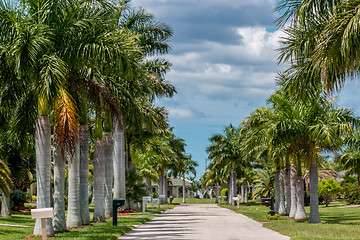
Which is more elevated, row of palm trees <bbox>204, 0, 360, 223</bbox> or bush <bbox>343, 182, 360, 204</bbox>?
row of palm trees <bbox>204, 0, 360, 223</bbox>

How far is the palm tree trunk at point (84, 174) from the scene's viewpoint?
22016 millimetres

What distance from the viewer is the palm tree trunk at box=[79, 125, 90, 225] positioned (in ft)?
72.2

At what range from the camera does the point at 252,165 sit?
228 ft

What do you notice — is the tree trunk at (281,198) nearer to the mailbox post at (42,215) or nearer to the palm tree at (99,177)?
the palm tree at (99,177)

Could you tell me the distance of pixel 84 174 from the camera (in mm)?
22656

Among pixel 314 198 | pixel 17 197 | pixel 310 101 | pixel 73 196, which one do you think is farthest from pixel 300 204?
pixel 17 197

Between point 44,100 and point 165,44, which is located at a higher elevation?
point 165,44

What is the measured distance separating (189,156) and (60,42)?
7776 cm

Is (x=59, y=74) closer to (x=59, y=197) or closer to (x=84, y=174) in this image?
(x=59, y=197)

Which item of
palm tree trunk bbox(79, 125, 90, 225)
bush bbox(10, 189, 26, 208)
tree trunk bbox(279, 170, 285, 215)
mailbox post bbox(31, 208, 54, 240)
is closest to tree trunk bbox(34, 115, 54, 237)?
palm tree trunk bbox(79, 125, 90, 225)

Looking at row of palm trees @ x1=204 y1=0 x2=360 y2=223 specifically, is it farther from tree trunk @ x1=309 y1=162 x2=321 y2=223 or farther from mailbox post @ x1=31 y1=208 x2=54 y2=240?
mailbox post @ x1=31 y1=208 x2=54 y2=240

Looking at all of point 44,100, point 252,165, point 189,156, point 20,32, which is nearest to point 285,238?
point 44,100

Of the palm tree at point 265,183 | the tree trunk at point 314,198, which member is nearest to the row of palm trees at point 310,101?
the tree trunk at point 314,198

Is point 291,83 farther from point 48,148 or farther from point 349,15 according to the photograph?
point 48,148
